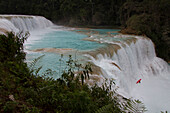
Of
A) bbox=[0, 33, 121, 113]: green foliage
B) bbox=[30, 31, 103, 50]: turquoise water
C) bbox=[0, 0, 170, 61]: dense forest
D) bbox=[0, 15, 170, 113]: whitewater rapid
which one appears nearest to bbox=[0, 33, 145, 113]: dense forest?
bbox=[0, 33, 121, 113]: green foliage

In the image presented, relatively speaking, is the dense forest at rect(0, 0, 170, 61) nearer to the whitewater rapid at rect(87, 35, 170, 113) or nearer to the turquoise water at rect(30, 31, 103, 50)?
the whitewater rapid at rect(87, 35, 170, 113)

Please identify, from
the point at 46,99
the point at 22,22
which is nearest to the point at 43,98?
the point at 46,99

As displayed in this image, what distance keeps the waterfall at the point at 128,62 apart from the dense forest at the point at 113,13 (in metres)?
2.86

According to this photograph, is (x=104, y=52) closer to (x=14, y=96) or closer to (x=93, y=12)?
(x=14, y=96)

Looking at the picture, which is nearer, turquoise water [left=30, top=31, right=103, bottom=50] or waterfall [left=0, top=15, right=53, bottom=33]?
turquoise water [left=30, top=31, right=103, bottom=50]

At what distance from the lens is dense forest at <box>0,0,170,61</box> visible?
1622cm

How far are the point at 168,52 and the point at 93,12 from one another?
15.6m

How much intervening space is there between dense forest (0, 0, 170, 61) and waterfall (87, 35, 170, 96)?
9.39 feet

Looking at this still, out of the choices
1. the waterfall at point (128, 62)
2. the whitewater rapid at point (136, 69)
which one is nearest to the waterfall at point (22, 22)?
the whitewater rapid at point (136, 69)

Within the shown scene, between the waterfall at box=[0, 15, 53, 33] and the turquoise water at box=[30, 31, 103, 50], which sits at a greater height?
the waterfall at box=[0, 15, 53, 33]

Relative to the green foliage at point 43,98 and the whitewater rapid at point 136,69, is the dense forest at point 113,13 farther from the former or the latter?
the green foliage at point 43,98

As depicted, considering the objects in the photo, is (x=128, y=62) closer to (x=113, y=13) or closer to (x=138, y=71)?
(x=138, y=71)

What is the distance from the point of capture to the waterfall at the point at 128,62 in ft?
22.7

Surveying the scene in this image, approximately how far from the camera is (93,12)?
28109 mm
